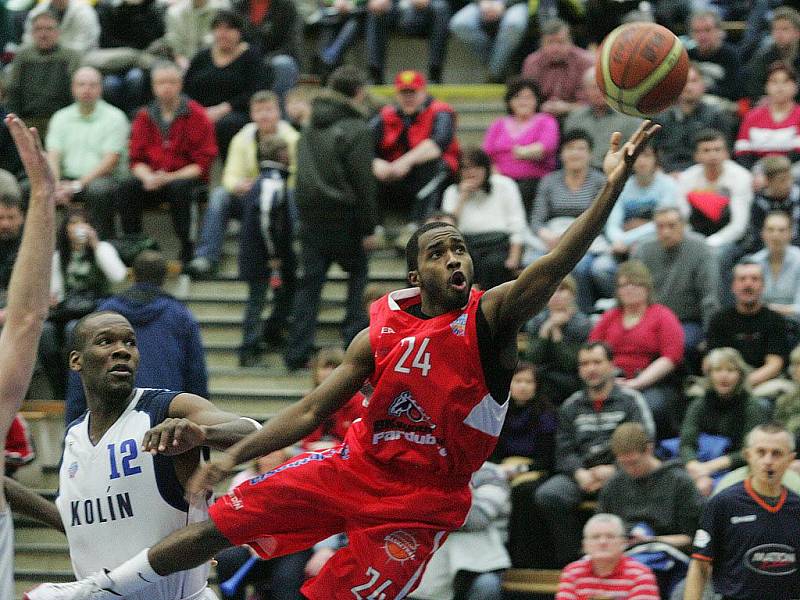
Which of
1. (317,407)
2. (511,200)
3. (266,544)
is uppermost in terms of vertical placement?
(317,407)

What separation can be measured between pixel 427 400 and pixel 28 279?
1662mm

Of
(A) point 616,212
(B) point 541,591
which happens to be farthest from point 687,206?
(B) point 541,591

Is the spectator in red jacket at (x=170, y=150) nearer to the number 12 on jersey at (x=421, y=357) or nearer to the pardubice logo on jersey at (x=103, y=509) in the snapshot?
the pardubice logo on jersey at (x=103, y=509)

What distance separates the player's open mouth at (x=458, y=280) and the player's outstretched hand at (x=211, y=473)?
41.5 inches

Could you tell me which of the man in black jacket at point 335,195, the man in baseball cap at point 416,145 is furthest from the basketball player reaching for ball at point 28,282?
→ the man in baseball cap at point 416,145

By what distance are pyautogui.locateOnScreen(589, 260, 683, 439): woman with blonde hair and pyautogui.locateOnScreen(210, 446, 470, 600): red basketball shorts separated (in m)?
3.97

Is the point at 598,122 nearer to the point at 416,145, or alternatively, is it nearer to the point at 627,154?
the point at 416,145

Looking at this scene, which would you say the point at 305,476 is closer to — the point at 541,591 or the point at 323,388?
the point at 323,388

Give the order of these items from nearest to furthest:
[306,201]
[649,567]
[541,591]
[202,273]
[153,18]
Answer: [649,567], [541,591], [306,201], [202,273], [153,18]

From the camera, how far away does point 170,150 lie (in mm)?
11719

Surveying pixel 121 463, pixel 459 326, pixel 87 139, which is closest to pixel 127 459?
pixel 121 463

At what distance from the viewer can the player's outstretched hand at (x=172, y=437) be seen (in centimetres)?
513

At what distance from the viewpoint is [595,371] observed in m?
9.05

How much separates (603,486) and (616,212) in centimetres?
264
